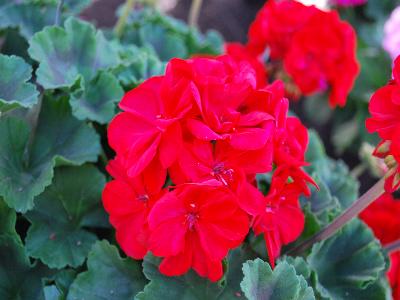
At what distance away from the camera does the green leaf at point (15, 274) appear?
100 centimetres

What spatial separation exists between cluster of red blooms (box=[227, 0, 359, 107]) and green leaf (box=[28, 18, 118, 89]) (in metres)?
0.44

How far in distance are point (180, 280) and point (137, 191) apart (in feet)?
0.57

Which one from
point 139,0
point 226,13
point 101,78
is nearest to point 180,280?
point 101,78

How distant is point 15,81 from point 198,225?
411 mm

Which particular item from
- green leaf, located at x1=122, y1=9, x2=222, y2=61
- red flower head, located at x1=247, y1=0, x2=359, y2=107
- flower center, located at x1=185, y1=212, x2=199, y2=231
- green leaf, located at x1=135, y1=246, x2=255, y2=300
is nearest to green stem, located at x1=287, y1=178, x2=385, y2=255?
green leaf, located at x1=135, y1=246, x2=255, y2=300

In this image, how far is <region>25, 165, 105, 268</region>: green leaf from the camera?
3.40 feet

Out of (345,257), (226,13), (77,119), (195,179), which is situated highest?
(195,179)

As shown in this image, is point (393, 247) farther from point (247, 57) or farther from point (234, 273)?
point (247, 57)

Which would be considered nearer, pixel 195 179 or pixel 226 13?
pixel 195 179

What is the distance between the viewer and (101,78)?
113 cm

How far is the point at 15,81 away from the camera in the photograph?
994mm

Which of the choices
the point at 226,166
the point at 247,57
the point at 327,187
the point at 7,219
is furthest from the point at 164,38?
the point at 226,166

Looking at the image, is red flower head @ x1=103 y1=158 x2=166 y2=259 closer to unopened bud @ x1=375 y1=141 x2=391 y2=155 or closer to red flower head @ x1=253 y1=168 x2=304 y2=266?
red flower head @ x1=253 y1=168 x2=304 y2=266

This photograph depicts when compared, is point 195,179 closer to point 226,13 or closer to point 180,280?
point 180,280
